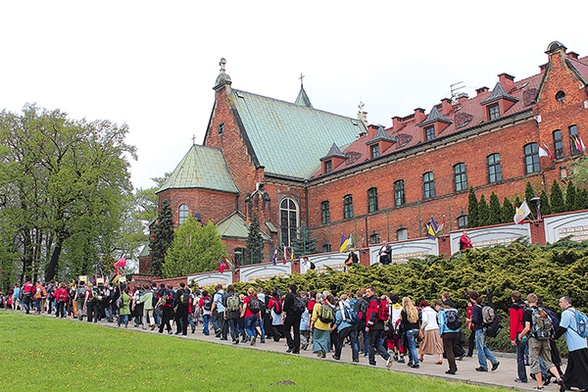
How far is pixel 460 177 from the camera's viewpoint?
124 ft

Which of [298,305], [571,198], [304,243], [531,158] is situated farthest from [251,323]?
[304,243]

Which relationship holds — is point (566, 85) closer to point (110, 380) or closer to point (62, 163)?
point (110, 380)

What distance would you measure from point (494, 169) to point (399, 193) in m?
7.30

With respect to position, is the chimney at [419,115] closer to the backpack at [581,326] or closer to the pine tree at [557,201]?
the pine tree at [557,201]

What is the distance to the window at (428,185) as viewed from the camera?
3941 cm

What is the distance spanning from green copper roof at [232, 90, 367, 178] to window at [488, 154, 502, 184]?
55.0 ft

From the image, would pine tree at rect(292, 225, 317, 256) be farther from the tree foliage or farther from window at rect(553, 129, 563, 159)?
window at rect(553, 129, 563, 159)

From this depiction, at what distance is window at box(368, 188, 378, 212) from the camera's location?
4316 centimetres

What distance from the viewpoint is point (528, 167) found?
112 feet

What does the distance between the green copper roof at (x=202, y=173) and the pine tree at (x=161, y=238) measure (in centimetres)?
303

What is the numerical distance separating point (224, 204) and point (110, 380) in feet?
122

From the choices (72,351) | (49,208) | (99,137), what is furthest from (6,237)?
(72,351)

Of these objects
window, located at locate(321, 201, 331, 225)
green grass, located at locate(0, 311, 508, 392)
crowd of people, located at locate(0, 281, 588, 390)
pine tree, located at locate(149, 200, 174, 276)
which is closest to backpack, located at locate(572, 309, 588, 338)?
crowd of people, located at locate(0, 281, 588, 390)

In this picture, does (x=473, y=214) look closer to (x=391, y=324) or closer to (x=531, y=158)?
(x=531, y=158)
